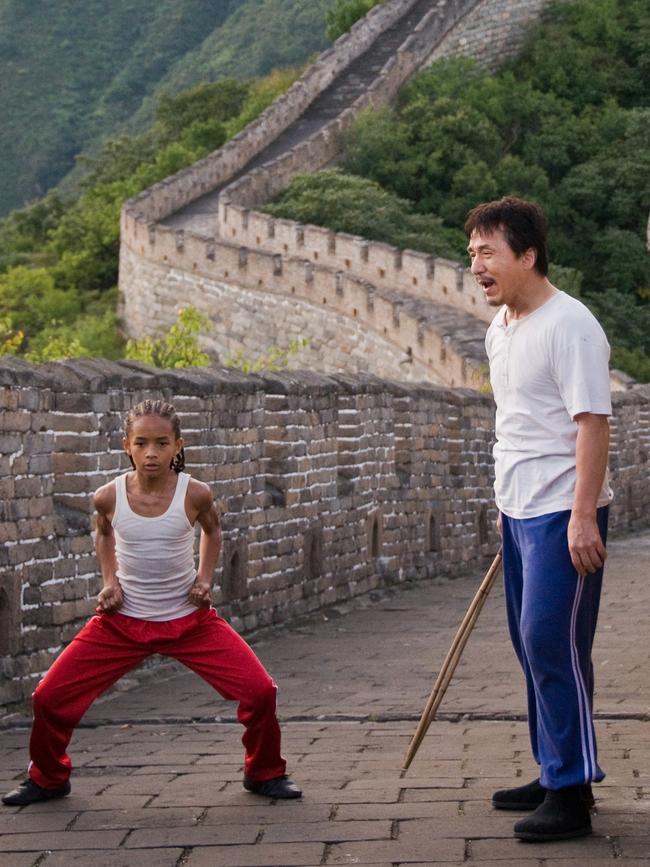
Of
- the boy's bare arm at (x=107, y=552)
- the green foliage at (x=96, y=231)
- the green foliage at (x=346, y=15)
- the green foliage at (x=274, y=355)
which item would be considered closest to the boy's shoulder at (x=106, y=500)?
the boy's bare arm at (x=107, y=552)

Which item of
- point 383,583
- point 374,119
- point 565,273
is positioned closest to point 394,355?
point 565,273

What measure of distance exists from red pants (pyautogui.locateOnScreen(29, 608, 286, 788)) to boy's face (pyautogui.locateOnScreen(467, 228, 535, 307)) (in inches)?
42.7

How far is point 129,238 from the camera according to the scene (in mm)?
44688

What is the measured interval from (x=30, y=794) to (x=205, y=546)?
782 mm

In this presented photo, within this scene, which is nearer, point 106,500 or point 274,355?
point 106,500

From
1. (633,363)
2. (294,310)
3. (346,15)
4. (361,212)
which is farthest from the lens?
(346,15)

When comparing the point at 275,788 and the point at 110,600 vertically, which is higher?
the point at 110,600

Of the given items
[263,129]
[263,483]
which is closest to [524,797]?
[263,483]

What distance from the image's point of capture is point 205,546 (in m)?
5.45

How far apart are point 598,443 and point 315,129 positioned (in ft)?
152

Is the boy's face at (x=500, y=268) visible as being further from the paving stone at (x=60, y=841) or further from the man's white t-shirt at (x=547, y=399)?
the paving stone at (x=60, y=841)

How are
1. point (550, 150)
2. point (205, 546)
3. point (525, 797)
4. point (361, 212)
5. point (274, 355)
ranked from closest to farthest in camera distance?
point (525, 797) → point (205, 546) → point (274, 355) → point (361, 212) → point (550, 150)

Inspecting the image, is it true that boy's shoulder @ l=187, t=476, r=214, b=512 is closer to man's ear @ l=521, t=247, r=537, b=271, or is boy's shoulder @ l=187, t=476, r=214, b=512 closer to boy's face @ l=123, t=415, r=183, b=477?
boy's face @ l=123, t=415, r=183, b=477

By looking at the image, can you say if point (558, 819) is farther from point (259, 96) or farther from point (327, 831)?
point (259, 96)
